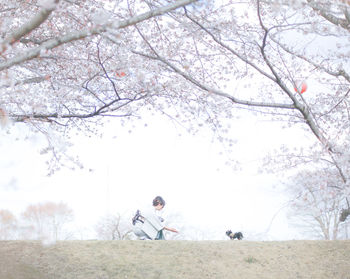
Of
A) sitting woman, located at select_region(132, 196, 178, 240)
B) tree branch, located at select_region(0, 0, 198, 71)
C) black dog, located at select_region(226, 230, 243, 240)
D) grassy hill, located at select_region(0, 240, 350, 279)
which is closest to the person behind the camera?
tree branch, located at select_region(0, 0, 198, 71)

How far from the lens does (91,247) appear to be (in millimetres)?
7559

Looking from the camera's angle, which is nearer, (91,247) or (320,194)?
(320,194)

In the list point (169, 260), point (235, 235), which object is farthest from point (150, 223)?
point (235, 235)

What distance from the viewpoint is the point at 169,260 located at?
723 cm

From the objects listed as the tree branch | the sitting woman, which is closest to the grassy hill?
the sitting woman

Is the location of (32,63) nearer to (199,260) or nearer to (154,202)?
(154,202)

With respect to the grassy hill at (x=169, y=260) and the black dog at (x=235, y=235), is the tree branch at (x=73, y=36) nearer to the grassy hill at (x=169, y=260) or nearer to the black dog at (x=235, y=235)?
the grassy hill at (x=169, y=260)

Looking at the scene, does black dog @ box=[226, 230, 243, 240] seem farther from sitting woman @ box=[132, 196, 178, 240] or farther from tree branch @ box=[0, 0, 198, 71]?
tree branch @ box=[0, 0, 198, 71]

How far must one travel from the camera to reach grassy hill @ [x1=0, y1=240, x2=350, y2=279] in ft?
22.1

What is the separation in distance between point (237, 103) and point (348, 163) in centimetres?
177

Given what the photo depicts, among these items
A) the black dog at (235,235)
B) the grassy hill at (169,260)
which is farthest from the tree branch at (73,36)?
the black dog at (235,235)

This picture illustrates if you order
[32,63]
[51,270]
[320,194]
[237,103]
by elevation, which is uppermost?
[32,63]


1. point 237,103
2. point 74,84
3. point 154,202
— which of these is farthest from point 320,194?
point 74,84

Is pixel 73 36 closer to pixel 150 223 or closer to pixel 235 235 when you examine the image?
pixel 150 223
